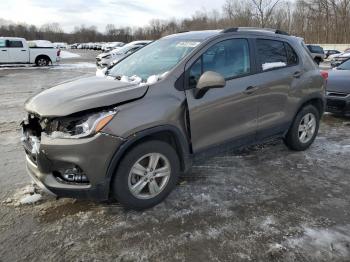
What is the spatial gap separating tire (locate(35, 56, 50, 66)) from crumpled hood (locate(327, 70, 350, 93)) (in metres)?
20.6

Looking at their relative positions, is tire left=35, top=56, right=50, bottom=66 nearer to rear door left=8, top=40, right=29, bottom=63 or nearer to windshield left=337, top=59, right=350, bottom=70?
rear door left=8, top=40, right=29, bottom=63

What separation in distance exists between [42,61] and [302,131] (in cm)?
2218

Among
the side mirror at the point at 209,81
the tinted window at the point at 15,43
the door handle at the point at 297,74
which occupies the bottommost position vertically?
the side mirror at the point at 209,81

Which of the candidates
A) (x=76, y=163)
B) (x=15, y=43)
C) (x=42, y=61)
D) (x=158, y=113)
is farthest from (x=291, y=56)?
(x=42, y=61)

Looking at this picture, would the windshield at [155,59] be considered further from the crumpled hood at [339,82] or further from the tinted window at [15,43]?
the tinted window at [15,43]

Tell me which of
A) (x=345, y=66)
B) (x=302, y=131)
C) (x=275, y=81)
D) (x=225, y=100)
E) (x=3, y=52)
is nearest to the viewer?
(x=225, y=100)

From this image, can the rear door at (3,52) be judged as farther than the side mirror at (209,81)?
Yes

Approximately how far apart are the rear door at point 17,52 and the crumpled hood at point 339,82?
66.6ft

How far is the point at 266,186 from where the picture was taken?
4.23 m

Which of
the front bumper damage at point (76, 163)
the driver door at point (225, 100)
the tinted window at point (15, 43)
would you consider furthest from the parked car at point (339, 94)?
the tinted window at point (15, 43)

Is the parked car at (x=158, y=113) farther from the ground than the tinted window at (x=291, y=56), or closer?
closer

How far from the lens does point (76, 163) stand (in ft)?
10.2

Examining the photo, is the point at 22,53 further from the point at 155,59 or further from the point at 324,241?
the point at 324,241

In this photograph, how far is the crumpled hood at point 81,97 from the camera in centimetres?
318
